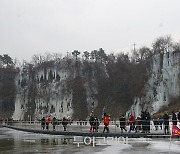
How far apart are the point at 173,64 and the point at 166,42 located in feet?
35.6

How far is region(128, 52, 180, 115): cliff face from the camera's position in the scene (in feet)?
237

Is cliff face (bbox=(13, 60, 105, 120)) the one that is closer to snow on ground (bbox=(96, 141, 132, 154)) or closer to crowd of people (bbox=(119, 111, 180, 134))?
crowd of people (bbox=(119, 111, 180, 134))

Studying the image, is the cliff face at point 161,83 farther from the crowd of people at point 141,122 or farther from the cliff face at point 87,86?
the crowd of people at point 141,122

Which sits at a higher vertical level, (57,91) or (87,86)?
(87,86)

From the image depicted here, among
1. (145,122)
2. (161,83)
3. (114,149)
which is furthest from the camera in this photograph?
(161,83)

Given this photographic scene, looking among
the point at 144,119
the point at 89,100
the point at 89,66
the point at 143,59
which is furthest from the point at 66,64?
the point at 144,119

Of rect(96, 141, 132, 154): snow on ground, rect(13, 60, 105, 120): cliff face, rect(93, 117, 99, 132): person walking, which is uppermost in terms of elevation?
rect(13, 60, 105, 120): cliff face

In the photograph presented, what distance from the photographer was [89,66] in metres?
93.1

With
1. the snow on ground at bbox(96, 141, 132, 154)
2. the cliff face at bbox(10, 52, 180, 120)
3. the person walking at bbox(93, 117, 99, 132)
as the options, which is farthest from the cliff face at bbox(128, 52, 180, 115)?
the snow on ground at bbox(96, 141, 132, 154)

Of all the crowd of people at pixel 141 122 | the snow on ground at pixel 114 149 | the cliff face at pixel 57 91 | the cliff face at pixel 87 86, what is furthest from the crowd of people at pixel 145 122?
the cliff face at pixel 57 91

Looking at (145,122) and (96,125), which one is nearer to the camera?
(145,122)

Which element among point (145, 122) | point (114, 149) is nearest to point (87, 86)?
point (145, 122)

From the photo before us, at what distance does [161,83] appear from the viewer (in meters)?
74.4

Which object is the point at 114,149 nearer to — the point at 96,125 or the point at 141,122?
the point at 141,122
